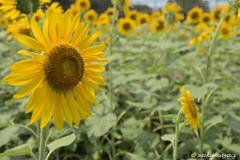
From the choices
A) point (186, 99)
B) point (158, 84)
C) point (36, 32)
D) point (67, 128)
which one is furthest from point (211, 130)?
point (36, 32)

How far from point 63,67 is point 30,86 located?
0.24m

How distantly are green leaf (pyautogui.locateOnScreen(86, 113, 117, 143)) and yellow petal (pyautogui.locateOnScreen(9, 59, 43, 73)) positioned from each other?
91cm

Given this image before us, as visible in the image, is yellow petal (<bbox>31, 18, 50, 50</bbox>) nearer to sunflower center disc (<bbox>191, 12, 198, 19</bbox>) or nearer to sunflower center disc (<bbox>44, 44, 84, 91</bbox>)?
sunflower center disc (<bbox>44, 44, 84, 91</bbox>)

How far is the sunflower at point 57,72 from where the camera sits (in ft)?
3.34

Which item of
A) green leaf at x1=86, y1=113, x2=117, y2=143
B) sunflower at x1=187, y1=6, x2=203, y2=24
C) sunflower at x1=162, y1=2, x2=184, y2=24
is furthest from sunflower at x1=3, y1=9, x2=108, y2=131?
sunflower at x1=187, y1=6, x2=203, y2=24

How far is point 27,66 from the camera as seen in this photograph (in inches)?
39.5

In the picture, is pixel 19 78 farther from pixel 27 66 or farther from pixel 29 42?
pixel 29 42

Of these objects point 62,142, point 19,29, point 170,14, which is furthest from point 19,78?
point 170,14

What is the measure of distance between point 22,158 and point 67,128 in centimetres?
48

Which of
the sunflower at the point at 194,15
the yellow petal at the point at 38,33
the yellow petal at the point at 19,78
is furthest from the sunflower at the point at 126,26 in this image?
the yellow petal at the point at 19,78

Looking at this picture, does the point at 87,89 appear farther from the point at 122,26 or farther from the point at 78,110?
the point at 122,26

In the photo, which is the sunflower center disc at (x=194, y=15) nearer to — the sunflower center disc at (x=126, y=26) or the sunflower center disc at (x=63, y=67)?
the sunflower center disc at (x=126, y=26)

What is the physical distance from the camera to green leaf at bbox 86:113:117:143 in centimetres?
174

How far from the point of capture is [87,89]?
128cm
